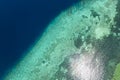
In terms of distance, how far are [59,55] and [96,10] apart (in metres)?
4.10

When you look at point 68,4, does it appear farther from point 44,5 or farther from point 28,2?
point 28,2

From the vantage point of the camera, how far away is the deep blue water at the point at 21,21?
1827cm

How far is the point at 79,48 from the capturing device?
17.4 meters

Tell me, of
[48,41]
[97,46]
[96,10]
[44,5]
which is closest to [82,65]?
[97,46]

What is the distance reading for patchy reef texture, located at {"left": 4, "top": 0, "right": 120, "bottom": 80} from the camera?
54.0ft

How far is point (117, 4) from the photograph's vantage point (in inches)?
712

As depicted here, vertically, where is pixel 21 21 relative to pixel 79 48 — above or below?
above

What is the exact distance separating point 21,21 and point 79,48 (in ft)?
15.3

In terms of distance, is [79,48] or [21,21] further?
[21,21]

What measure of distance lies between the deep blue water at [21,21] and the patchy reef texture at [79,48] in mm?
508

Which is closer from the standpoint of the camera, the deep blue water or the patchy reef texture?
the patchy reef texture

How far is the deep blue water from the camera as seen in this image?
18.3m

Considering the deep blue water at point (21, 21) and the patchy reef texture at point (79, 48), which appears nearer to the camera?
the patchy reef texture at point (79, 48)

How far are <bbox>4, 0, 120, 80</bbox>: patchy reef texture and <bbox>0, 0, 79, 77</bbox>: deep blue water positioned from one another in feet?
1.67
